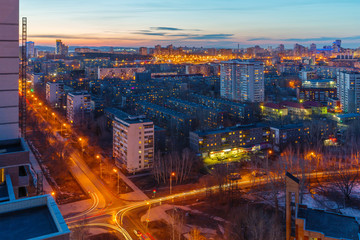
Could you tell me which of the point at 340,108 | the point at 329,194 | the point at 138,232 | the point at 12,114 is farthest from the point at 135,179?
the point at 340,108

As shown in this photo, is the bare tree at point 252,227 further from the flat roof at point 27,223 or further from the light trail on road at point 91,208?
the flat roof at point 27,223

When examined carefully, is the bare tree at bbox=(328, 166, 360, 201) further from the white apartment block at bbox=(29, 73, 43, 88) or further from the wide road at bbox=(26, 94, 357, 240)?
the white apartment block at bbox=(29, 73, 43, 88)

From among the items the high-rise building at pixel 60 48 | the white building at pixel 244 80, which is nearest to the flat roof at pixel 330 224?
the white building at pixel 244 80

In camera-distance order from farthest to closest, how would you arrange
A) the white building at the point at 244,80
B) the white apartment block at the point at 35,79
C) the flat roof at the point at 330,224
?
the white apartment block at the point at 35,79 < the white building at the point at 244,80 < the flat roof at the point at 330,224

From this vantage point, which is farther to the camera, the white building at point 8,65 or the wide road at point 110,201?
the wide road at point 110,201

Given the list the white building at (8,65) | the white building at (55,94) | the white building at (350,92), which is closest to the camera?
the white building at (8,65)

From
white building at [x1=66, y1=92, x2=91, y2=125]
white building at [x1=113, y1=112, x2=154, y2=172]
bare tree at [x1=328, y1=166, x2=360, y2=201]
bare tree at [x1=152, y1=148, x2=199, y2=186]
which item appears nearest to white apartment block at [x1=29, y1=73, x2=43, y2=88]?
white building at [x1=66, y1=92, x2=91, y2=125]

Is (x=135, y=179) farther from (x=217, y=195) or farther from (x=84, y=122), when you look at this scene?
(x=84, y=122)

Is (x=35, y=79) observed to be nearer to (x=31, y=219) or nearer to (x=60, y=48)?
(x=31, y=219)
